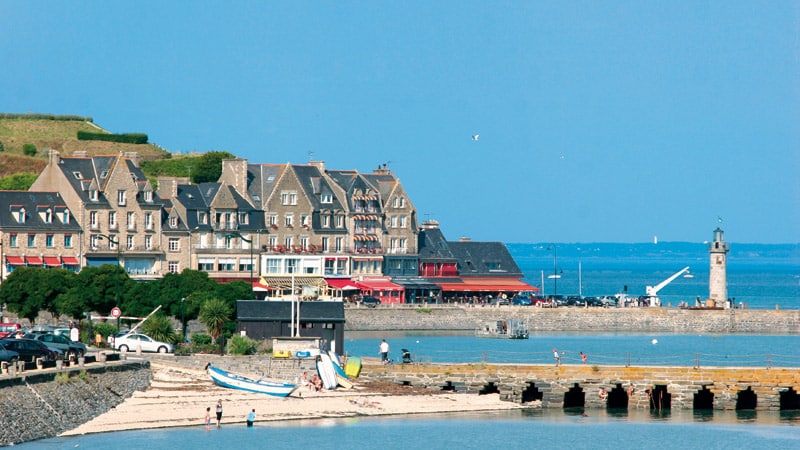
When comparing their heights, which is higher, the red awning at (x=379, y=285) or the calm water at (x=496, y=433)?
the red awning at (x=379, y=285)

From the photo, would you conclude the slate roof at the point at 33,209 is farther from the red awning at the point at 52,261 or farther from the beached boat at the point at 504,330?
the beached boat at the point at 504,330

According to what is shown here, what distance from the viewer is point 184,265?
12344 cm

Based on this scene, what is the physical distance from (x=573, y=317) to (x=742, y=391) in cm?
6013

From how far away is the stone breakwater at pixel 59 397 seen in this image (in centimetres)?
5559

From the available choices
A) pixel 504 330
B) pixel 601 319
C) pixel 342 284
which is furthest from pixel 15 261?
pixel 601 319

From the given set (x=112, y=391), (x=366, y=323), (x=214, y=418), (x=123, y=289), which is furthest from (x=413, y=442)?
(x=366, y=323)

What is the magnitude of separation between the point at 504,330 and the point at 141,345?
49.8m

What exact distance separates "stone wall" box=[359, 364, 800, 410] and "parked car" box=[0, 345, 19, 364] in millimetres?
15558

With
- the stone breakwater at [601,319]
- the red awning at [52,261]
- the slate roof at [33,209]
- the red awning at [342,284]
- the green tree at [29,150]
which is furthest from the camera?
the green tree at [29,150]

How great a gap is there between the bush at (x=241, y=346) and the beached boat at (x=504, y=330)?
45633mm

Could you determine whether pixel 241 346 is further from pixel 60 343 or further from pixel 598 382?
pixel 598 382

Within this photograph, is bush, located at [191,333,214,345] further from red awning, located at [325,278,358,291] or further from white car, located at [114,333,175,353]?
red awning, located at [325,278,358,291]

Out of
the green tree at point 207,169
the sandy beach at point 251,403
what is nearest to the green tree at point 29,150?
the green tree at point 207,169

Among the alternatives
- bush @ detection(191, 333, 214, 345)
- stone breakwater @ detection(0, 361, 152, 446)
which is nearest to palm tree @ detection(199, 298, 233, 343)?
bush @ detection(191, 333, 214, 345)
